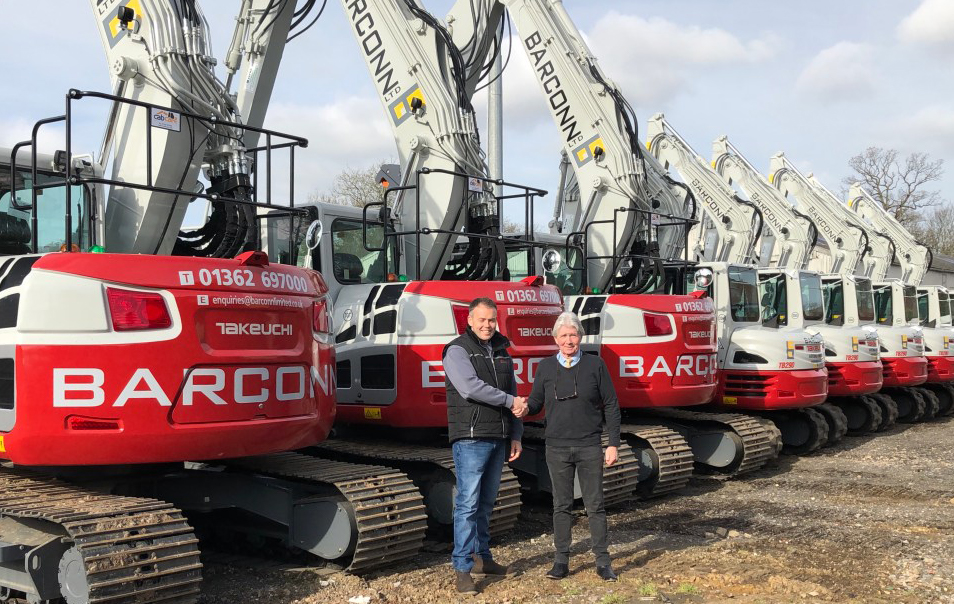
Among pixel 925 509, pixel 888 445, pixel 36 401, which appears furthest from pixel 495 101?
pixel 36 401

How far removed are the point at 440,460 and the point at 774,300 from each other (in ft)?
24.3

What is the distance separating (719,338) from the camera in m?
12.5

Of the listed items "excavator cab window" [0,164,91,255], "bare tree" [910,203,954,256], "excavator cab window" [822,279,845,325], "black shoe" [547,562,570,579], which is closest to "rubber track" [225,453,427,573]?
"black shoe" [547,562,570,579]

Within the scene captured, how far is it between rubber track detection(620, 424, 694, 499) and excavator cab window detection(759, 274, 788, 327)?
3.68 meters

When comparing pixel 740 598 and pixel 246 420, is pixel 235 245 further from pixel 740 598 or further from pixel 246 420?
pixel 740 598

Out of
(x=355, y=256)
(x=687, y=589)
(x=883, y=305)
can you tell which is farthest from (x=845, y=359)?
(x=687, y=589)

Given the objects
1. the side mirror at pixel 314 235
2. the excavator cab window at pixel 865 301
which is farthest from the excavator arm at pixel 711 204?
the side mirror at pixel 314 235

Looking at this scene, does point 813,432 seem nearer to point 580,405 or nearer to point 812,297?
point 812,297

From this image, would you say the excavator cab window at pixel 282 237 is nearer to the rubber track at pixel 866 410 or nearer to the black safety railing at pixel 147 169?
the black safety railing at pixel 147 169

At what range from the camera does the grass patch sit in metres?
6.22

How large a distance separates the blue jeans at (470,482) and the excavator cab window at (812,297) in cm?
908

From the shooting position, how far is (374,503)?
20.8 ft

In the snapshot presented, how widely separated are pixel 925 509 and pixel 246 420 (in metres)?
6.77

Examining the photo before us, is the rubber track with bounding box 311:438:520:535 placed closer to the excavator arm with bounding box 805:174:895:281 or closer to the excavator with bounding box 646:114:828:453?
the excavator with bounding box 646:114:828:453
